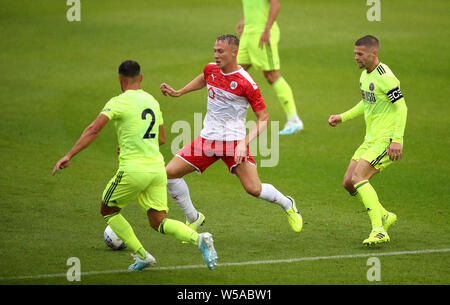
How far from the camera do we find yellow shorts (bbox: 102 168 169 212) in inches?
293

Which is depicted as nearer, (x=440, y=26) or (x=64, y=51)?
(x=64, y=51)

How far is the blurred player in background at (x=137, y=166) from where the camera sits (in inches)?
289

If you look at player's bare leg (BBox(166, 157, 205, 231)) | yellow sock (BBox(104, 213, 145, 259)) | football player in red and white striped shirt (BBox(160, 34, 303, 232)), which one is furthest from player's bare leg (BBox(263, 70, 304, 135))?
yellow sock (BBox(104, 213, 145, 259))

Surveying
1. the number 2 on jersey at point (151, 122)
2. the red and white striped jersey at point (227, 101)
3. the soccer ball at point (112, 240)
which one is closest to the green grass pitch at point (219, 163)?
the soccer ball at point (112, 240)

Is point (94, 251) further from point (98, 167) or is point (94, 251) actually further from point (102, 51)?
point (102, 51)

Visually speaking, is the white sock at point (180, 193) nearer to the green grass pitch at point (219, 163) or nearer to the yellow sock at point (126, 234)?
the green grass pitch at point (219, 163)

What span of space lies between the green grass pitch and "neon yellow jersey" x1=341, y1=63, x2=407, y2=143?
4.30 ft

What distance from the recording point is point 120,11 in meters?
25.9

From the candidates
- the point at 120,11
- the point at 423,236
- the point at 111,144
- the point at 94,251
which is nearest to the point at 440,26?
the point at 120,11

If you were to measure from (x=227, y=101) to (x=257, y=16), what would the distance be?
6.13m

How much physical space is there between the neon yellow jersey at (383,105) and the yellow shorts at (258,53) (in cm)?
517

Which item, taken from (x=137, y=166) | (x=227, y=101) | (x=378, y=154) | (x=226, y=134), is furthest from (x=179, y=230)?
(x=378, y=154)

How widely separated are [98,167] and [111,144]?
1376mm

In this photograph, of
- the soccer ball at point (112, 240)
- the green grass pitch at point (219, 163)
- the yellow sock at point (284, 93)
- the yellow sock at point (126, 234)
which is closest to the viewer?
the yellow sock at point (126, 234)
